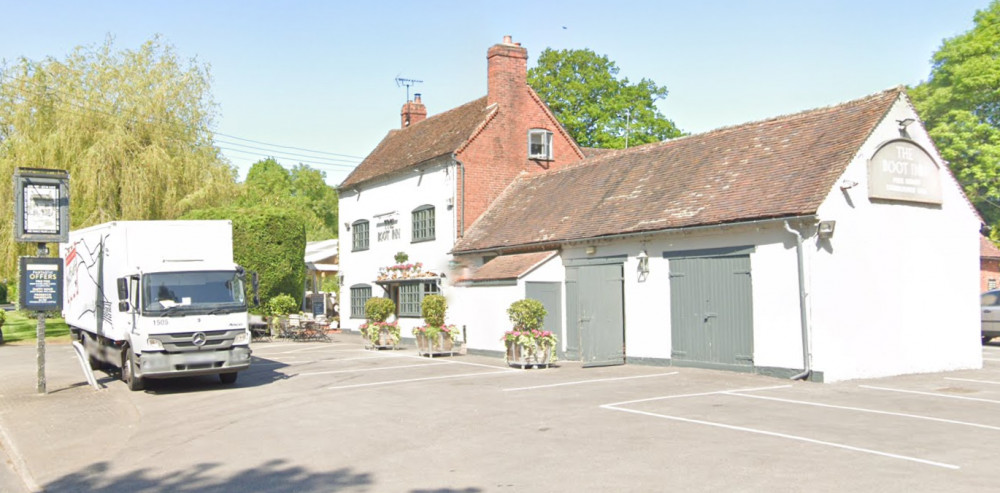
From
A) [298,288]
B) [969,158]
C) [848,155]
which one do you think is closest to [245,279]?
[848,155]

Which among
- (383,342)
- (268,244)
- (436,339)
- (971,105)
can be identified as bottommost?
(383,342)

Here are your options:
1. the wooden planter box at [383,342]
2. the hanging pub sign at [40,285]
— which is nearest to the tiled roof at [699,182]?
the wooden planter box at [383,342]

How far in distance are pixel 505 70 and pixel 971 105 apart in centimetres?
2584

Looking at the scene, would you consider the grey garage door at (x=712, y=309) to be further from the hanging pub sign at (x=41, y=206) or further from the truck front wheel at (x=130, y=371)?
the hanging pub sign at (x=41, y=206)

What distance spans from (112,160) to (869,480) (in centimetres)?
3100

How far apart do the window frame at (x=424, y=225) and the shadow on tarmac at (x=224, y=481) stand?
762 inches

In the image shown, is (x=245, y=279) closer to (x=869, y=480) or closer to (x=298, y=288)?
(x=869, y=480)

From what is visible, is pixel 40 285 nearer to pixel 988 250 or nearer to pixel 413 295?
pixel 413 295

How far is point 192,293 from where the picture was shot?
1564 cm

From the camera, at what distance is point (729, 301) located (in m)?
16.9

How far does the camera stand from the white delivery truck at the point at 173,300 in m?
15.2

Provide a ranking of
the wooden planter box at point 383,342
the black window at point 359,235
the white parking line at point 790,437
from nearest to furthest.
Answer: the white parking line at point 790,437, the wooden planter box at point 383,342, the black window at point 359,235

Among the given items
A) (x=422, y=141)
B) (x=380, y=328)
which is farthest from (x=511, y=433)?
(x=422, y=141)

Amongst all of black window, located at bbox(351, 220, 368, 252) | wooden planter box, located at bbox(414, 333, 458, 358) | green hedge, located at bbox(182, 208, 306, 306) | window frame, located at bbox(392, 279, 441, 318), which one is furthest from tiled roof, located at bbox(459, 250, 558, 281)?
green hedge, located at bbox(182, 208, 306, 306)
